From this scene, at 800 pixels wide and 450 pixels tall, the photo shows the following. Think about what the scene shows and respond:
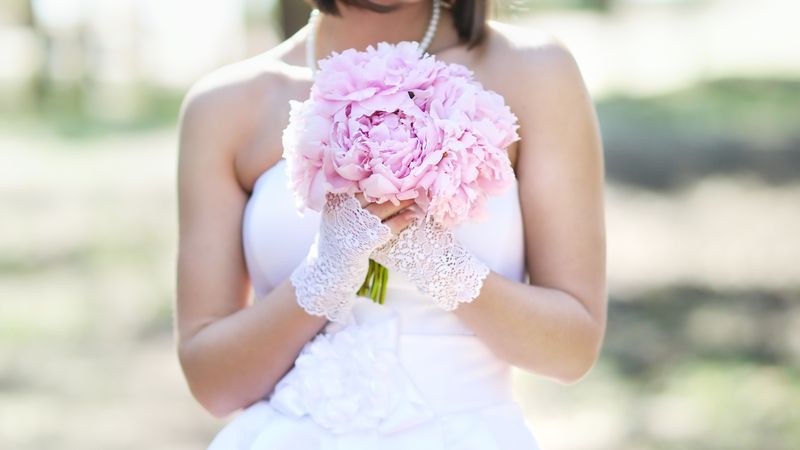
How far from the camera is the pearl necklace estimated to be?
2.97 m

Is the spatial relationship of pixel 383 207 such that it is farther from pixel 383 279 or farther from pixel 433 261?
pixel 383 279

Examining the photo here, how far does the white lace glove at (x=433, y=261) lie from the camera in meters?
2.40

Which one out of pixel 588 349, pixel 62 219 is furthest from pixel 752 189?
pixel 588 349

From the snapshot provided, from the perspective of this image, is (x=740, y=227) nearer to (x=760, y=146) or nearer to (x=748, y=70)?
(x=760, y=146)

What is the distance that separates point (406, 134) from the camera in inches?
87.9

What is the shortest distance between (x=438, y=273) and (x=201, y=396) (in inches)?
30.3

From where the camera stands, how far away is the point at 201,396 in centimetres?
292

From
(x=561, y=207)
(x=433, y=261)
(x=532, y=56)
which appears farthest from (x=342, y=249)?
(x=532, y=56)

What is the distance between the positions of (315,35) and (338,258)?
0.84 metres

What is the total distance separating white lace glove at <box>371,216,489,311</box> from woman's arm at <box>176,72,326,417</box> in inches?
19.2

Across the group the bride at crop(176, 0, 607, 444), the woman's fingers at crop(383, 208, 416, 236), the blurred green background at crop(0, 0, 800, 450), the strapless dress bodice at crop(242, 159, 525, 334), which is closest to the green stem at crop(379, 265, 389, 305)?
the bride at crop(176, 0, 607, 444)

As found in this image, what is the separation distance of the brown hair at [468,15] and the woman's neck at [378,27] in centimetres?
4

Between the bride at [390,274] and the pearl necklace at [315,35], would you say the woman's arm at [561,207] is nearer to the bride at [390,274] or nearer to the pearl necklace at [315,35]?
the bride at [390,274]

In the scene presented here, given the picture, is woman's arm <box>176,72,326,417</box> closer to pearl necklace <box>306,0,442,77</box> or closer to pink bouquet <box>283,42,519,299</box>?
pearl necklace <box>306,0,442,77</box>
